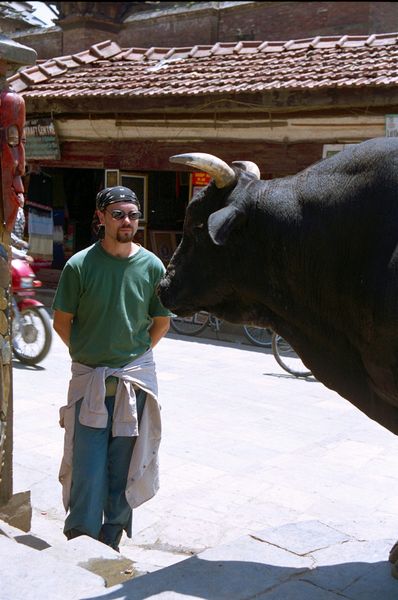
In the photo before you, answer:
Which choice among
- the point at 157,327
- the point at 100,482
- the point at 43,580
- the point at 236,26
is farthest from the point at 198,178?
the point at 236,26

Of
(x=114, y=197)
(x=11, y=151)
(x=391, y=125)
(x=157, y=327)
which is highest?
(x=391, y=125)

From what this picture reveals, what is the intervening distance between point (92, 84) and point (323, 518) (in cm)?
1001

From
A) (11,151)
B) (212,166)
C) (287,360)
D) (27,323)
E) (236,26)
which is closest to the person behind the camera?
(212,166)

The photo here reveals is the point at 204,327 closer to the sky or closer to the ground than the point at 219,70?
closer to the ground

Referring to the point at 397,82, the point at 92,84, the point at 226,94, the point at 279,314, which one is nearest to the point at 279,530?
the point at 279,314

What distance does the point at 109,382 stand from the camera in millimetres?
3766

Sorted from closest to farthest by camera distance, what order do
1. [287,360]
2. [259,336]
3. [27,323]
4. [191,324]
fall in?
[27,323] < [287,360] < [259,336] < [191,324]

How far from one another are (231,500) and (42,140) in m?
10.3

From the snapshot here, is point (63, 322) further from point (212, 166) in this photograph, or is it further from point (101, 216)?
point (212, 166)

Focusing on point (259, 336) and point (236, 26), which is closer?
point (259, 336)

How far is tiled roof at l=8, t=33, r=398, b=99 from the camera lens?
10.2 metres

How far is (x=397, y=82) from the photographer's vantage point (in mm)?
9141

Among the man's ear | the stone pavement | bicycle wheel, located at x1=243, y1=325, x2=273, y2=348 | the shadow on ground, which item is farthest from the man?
bicycle wheel, located at x1=243, y1=325, x2=273, y2=348

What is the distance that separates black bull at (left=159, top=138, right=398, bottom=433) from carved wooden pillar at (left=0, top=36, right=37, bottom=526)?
1.11 meters
